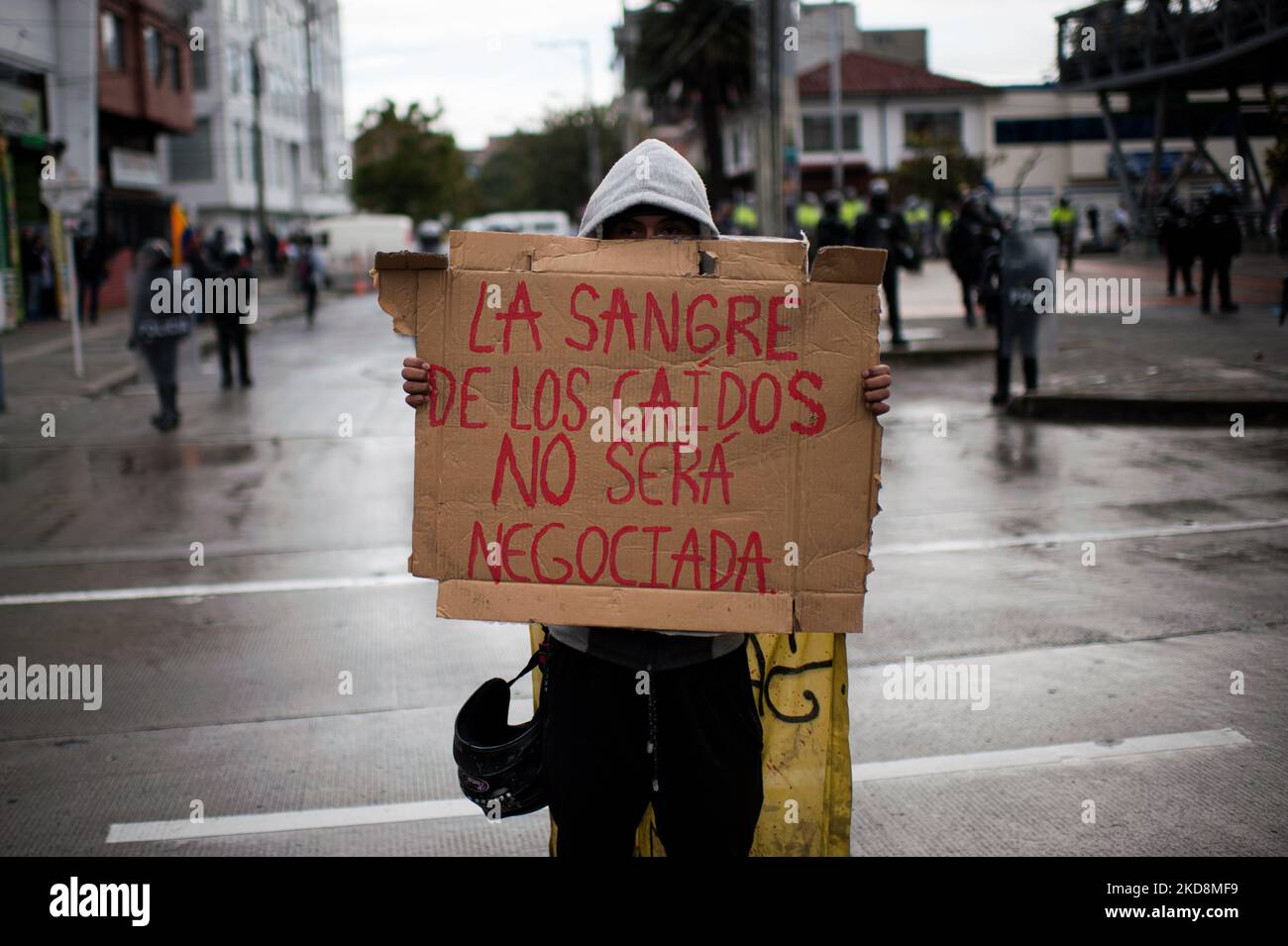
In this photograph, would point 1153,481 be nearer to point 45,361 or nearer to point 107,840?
point 107,840

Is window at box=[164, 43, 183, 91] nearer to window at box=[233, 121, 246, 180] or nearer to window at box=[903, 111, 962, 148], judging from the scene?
window at box=[233, 121, 246, 180]

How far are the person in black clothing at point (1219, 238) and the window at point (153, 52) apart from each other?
93.6 feet

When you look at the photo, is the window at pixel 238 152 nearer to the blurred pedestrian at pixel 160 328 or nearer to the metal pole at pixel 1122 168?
the metal pole at pixel 1122 168

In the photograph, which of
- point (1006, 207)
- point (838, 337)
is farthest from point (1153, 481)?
point (1006, 207)

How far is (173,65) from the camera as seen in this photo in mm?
39500

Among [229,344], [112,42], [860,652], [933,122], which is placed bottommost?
[860,652]

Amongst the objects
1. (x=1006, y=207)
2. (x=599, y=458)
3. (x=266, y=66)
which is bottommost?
(x=599, y=458)

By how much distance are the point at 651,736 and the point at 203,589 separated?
5680mm

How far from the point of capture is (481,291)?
2.85m

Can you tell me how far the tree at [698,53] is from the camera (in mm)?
44750

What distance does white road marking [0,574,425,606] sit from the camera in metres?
7.71

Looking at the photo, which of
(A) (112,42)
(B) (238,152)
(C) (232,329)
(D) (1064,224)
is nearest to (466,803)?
(C) (232,329)

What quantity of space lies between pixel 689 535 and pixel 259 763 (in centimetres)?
296

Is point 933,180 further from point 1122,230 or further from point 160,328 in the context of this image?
point 160,328
